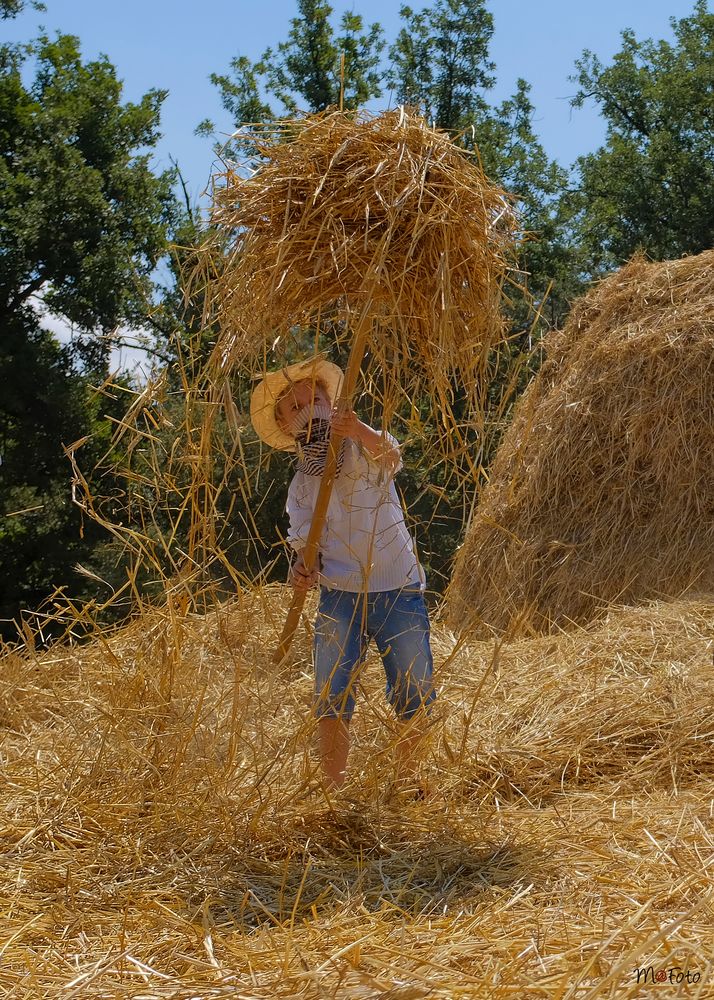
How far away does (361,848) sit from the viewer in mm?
3010

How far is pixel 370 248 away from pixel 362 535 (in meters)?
0.92

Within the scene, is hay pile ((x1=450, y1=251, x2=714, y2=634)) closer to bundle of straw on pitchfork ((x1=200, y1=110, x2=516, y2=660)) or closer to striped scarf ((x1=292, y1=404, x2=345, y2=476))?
striped scarf ((x1=292, y1=404, x2=345, y2=476))

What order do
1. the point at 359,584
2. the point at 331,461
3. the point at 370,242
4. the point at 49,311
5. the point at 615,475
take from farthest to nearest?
the point at 49,311, the point at 615,475, the point at 359,584, the point at 331,461, the point at 370,242

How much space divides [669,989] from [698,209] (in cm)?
1898

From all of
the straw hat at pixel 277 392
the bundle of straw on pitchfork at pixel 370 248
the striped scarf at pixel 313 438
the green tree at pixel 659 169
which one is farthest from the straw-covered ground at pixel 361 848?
the green tree at pixel 659 169

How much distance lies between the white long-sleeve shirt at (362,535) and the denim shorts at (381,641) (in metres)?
0.05

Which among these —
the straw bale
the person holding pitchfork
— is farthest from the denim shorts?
the straw bale

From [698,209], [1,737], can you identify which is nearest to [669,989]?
[1,737]

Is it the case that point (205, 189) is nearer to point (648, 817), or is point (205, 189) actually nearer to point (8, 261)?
point (648, 817)

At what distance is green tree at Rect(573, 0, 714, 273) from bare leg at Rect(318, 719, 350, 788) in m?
17.3

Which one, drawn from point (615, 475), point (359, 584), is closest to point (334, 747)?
point (359, 584)

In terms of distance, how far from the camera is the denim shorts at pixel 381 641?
338 centimetres

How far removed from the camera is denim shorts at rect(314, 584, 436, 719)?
11.1 feet

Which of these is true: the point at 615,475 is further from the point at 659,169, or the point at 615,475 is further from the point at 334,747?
the point at 659,169
